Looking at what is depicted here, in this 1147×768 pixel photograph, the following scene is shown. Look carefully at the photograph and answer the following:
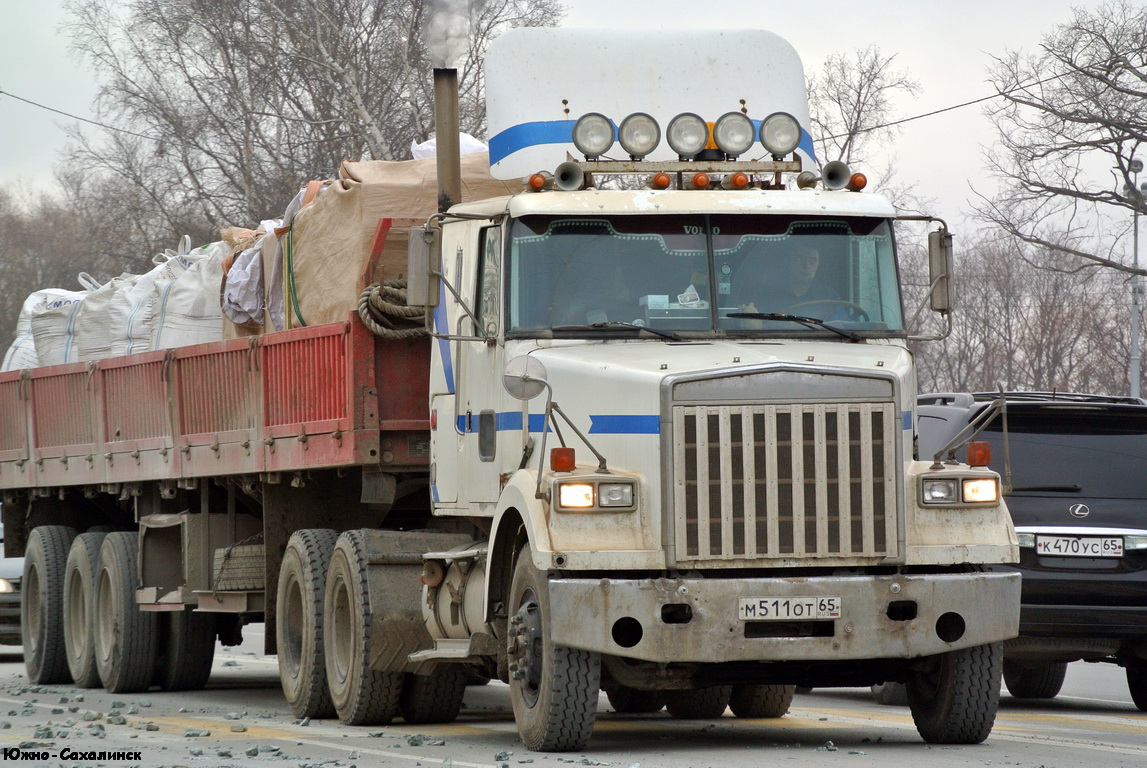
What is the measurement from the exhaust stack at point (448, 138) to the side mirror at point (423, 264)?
135cm

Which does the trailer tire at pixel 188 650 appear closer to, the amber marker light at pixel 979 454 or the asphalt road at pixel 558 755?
the asphalt road at pixel 558 755

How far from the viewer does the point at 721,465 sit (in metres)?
8.83

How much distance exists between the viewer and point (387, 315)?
11594 mm

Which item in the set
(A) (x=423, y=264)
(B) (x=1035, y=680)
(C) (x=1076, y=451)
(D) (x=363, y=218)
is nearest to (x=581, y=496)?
(A) (x=423, y=264)

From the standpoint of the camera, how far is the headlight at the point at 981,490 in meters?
9.16

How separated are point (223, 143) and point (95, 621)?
80.7 ft

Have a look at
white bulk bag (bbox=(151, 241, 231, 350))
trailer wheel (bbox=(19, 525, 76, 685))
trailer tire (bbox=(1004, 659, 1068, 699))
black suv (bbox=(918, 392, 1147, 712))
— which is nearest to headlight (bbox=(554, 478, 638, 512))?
black suv (bbox=(918, 392, 1147, 712))

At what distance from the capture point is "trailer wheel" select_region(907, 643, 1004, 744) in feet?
30.3

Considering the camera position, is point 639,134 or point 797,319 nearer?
point 797,319

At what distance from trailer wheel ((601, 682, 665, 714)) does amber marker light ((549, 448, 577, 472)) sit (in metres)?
3.38

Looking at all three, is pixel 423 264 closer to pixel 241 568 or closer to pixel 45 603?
pixel 241 568

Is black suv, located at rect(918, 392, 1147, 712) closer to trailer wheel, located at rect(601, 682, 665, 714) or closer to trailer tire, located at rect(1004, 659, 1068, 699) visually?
trailer tire, located at rect(1004, 659, 1068, 699)

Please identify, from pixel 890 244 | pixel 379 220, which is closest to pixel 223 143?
pixel 379 220

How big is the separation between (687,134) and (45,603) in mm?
8933
